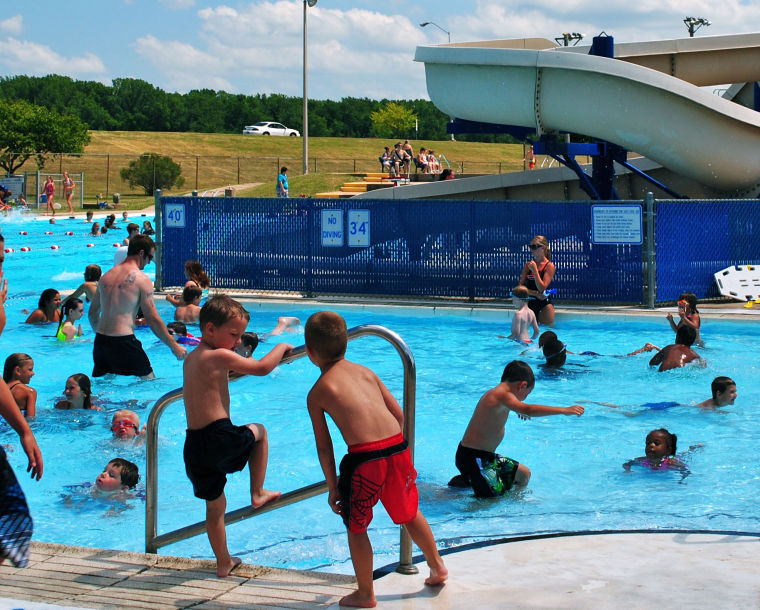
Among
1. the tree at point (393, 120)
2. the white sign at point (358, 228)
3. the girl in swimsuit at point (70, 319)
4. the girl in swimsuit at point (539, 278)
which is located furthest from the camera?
the tree at point (393, 120)

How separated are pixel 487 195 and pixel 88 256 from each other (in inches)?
489

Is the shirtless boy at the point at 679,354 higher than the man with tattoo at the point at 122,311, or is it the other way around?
the man with tattoo at the point at 122,311

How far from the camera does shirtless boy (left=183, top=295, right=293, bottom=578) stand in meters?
4.84

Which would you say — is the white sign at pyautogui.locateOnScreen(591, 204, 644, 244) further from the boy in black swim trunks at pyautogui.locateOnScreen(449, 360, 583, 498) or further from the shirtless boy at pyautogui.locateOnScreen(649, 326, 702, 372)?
the boy in black swim trunks at pyautogui.locateOnScreen(449, 360, 583, 498)

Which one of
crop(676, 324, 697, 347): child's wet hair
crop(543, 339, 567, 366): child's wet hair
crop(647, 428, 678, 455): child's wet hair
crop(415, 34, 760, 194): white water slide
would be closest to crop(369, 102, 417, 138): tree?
crop(415, 34, 760, 194): white water slide

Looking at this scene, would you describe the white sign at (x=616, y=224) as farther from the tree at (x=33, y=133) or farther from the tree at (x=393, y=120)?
the tree at (x=393, y=120)

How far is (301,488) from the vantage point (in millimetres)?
5055

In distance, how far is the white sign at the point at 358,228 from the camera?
17703 mm

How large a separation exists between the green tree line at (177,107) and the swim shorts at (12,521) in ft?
346

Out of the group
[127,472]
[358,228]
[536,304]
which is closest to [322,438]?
[127,472]

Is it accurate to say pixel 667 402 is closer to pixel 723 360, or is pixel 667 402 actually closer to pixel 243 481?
pixel 723 360

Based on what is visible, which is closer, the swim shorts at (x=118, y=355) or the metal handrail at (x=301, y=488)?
the metal handrail at (x=301, y=488)

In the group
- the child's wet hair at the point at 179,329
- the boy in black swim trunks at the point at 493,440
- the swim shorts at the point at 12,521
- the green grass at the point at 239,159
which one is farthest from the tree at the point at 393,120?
the swim shorts at the point at 12,521

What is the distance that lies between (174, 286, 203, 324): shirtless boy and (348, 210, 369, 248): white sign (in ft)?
12.0
